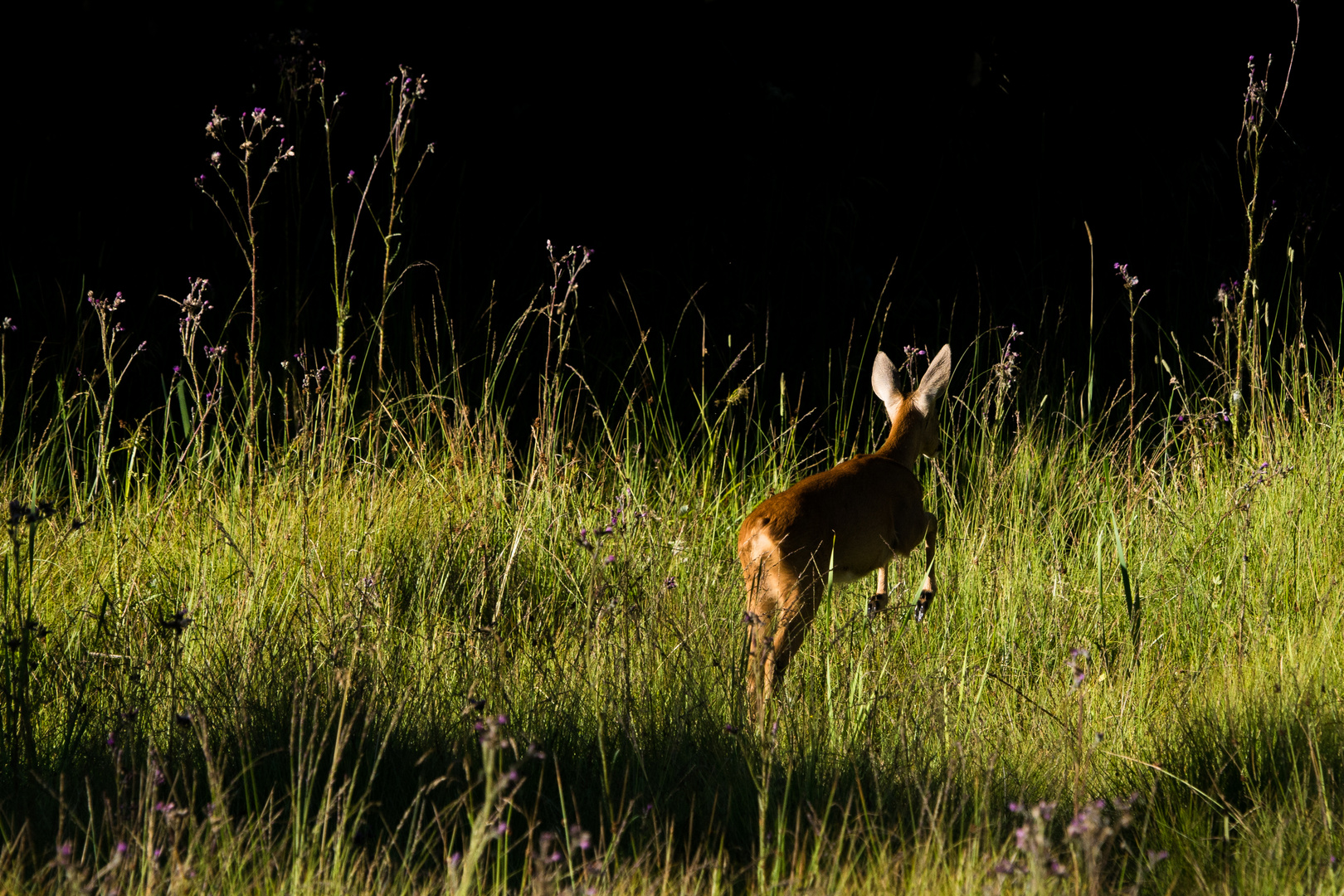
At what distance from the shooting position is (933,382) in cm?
395

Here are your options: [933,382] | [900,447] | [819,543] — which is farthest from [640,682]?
[933,382]

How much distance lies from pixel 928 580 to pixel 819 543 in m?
0.45

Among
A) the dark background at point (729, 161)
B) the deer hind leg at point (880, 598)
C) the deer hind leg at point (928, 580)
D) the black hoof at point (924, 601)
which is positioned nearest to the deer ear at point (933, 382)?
the deer hind leg at point (928, 580)

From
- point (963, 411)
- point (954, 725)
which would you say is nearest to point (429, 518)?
point (954, 725)

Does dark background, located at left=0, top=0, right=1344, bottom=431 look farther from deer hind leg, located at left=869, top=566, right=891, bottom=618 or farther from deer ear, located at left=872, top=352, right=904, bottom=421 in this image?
deer hind leg, located at left=869, top=566, right=891, bottom=618

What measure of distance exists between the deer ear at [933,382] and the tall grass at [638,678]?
0.93ft

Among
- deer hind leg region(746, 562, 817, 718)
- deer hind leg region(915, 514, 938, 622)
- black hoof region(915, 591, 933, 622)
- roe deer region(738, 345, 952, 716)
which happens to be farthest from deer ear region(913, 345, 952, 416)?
deer hind leg region(746, 562, 817, 718)

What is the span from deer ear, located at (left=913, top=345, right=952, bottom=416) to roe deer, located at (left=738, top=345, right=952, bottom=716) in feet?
1.04

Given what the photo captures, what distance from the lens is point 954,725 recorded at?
9.39 ft

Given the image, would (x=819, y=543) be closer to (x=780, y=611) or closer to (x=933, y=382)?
(x=780, y=611)

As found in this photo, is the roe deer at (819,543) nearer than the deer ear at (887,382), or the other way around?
the roe deer at (819,543)

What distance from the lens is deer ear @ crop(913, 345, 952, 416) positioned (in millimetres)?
3922

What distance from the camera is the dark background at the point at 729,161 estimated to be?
20.8 ft

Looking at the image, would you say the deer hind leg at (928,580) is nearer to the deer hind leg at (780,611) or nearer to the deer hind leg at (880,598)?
the deer hind leg at (880,598)
